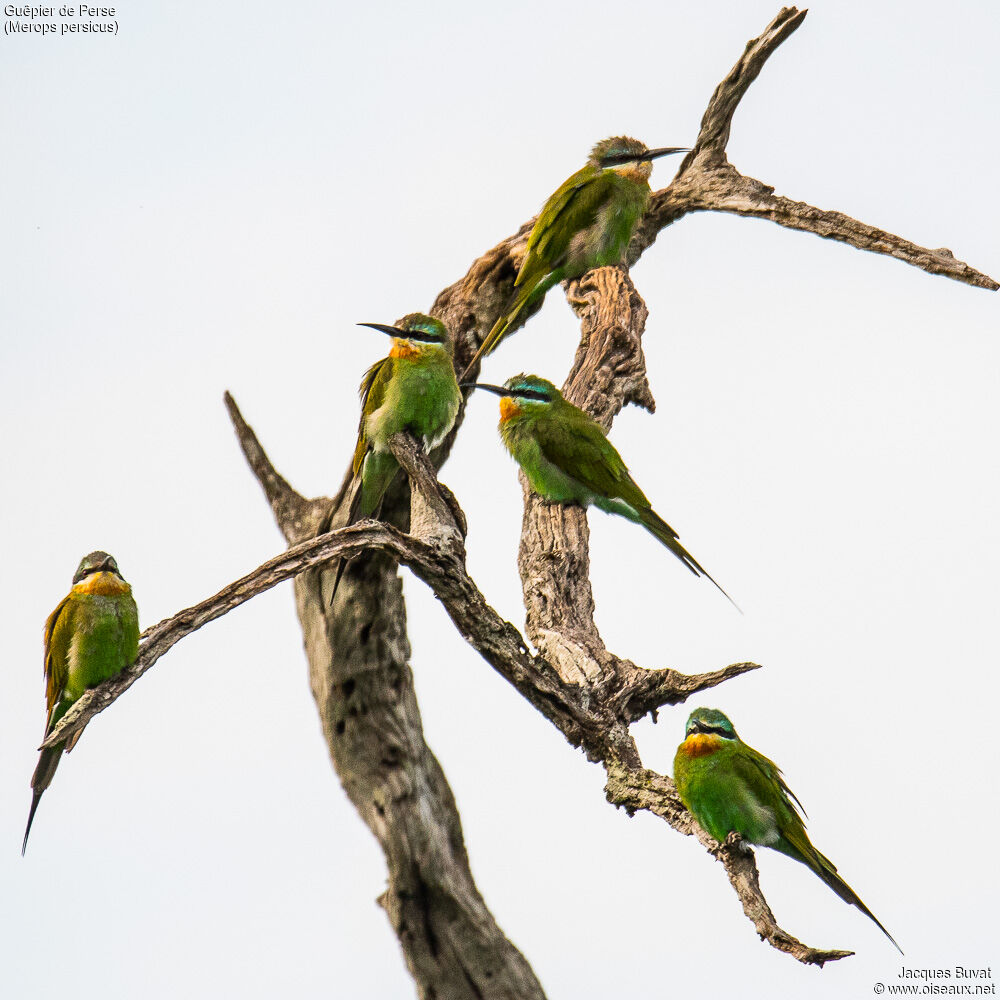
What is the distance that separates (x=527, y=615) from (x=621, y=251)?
2.68 meters

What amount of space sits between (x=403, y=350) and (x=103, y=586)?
1.65 meters

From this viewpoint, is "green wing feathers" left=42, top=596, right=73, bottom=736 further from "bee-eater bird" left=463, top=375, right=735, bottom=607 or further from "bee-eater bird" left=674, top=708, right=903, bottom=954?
"bee-eater bird" left=674, top=708, right=903, bottom=954

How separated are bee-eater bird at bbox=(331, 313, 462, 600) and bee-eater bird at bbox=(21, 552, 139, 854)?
1198 millimetres

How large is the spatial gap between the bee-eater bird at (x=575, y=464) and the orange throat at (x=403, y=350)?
545 mm

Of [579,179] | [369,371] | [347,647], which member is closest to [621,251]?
[579,179]

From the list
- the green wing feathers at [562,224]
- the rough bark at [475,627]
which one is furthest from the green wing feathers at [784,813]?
the green wing feathers at [562,224]

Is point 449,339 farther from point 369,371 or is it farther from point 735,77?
point 735,77

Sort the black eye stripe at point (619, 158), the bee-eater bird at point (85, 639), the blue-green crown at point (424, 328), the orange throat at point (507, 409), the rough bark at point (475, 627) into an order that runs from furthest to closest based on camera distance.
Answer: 1. the black eye stripe at point (619, 158)
2. the blue-green crown at point (424, 328)
3. the orange throat at point (507, 409)
4. the bee-eater bird at point (85, 639)
5. the rough bark at point (475, 627)

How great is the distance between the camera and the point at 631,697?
4.03 meters

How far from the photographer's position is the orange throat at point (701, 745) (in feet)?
14.5

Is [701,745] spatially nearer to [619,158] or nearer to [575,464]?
[575,464]

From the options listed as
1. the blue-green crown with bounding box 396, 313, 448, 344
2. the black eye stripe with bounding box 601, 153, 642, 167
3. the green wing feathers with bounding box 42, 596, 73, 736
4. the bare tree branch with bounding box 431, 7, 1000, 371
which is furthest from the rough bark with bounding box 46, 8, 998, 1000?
the green wing feathers with bounding box 42, 596, 73, 736

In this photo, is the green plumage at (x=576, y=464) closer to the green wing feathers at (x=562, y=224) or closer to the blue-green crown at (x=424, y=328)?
the blue-green crown at (x=424, y=328)

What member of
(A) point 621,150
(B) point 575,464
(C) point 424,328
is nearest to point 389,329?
(C) point 424,328
